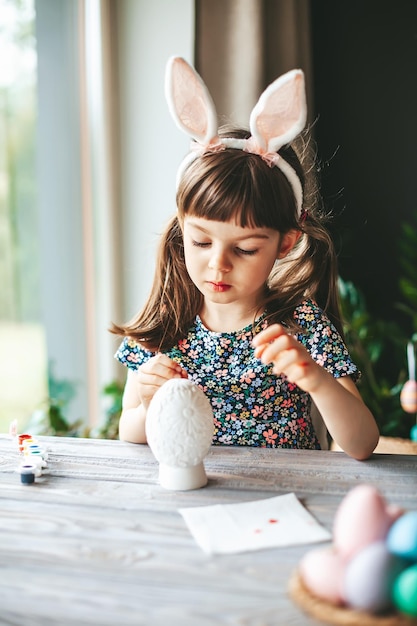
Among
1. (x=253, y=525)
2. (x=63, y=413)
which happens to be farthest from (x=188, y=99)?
(x=63, y=413)

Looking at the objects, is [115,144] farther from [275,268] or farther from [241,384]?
[241,384]

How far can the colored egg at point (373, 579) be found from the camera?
702 mm

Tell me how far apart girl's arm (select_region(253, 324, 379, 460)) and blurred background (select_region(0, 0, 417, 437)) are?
141cm

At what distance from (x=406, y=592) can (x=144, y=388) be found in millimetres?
699

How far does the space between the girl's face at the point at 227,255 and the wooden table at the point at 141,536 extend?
1.01ft

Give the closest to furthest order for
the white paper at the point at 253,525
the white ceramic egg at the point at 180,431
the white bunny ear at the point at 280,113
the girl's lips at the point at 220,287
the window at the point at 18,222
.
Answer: the white paper at the point at 253,525
the white ceramic egg at the point at 180,431
the white bunny ear at the point at 280,113
the girl's lips at the point at 220,287
the window at the point at 18,222

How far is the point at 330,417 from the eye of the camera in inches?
51.1

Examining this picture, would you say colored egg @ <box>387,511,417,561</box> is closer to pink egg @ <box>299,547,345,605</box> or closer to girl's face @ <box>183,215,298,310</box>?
pink egg @ <box>299,547,345,605</box>

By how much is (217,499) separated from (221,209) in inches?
20.4

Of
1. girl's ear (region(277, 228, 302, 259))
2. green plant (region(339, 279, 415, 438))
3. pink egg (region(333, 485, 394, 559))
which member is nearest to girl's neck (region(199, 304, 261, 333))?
girl's ear (region(277, 228, 302, 259))

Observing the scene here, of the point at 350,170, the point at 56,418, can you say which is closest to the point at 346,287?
the point at 350,170

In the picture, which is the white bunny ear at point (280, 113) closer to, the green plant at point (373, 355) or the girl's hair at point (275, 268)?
the girl's hair at point (275, 268)

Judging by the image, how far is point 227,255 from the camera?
1.30 m

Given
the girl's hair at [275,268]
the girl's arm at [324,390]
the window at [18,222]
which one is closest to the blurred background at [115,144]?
the window at [18,222]
